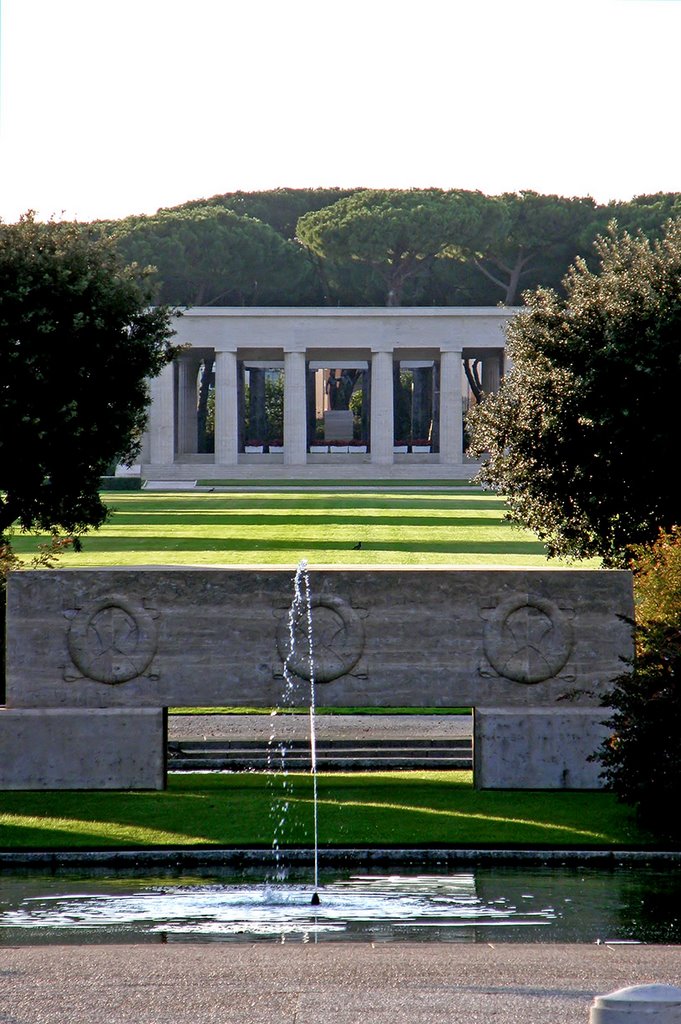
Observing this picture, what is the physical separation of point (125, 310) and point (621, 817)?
16.4m

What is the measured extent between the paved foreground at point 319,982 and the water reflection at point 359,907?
708 millimetres

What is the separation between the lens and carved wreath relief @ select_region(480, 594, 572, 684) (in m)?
15.5

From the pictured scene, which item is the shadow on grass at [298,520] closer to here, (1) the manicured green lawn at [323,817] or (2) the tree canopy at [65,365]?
(2) the tree canopy at [65,365]

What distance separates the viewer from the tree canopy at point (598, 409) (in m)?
23.5

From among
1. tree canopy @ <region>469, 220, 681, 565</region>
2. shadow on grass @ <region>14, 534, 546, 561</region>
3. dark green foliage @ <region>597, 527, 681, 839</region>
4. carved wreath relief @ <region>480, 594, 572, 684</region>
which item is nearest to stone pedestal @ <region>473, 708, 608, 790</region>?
carved wreath relief @ <region>480, 594, 572, 684</region>

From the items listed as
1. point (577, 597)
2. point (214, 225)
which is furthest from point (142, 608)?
point (214, 225)

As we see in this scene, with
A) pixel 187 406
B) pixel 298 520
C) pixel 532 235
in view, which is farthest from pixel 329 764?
pixel 187 406

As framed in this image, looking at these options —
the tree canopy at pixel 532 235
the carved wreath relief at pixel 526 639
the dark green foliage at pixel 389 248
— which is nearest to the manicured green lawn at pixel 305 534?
the carved wreath relief at pixel 526 639

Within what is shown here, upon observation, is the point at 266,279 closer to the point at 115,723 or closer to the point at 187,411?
the point at 187,411

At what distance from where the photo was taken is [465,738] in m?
19.3

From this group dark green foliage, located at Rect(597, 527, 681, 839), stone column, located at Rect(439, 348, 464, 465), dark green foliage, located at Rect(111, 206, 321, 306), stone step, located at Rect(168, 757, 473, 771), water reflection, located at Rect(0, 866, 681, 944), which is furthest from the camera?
dark green foliage, located at Rect(111, 206, 321, 306)

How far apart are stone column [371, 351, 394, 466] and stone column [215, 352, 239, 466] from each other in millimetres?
9168

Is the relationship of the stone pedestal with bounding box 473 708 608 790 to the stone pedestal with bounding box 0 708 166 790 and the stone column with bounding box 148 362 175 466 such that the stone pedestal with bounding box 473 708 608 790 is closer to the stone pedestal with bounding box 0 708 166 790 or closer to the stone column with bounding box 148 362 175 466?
the stone pedestal with bounding box 0 708 166 790

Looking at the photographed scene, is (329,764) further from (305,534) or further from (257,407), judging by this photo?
(257,407)
